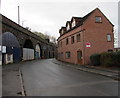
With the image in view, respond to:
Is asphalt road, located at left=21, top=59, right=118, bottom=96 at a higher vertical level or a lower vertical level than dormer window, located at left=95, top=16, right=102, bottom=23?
lower

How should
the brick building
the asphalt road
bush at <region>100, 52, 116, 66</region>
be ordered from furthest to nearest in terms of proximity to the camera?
the brick building < bush at <region>100, 52, 116, 66</region> < the asphalt road

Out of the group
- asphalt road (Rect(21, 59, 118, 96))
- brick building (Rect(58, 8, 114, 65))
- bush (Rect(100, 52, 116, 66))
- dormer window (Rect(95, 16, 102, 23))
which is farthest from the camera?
dormer window (Rect(95, 16, 102, 23))

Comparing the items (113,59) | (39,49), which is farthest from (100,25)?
(39,49)

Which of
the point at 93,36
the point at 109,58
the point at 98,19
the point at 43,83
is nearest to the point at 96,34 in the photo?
the point at 93,36

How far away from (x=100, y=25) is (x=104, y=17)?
152 cm

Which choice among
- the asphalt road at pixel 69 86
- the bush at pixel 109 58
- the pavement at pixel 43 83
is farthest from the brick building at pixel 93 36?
the asphalt road at pixel 69 86

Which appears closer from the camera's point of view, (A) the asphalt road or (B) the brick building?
(A) the asphalt road

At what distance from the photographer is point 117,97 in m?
6.57

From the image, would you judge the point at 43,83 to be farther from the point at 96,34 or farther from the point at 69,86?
the point at 96,34

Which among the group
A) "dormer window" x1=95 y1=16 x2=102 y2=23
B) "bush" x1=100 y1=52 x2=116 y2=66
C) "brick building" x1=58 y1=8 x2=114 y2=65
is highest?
"dormer window" x1=95 y1=16 x2=102 y2=23

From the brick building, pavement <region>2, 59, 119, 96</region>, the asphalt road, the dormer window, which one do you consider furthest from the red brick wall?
the asphalt road

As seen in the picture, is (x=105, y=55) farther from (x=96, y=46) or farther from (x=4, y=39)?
(x=4, y=39)

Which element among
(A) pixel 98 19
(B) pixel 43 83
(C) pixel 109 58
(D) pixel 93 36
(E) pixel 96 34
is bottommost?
(B) pixel 43 83

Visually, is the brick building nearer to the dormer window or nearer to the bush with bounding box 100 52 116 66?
the dormer window
